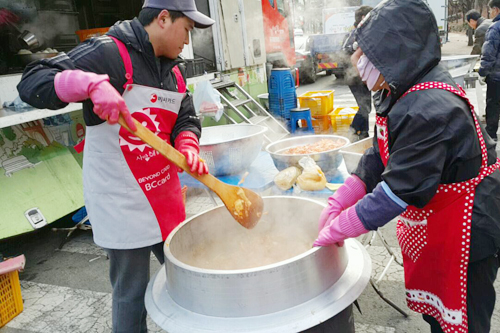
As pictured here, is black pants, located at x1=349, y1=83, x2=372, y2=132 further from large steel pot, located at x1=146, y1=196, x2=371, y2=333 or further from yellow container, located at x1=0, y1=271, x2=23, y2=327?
yellow container, located at x1=0, y1=271, x2=23, y2=327

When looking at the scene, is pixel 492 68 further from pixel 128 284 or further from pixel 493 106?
pixel 128 284

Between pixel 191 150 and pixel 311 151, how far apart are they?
58.2 inches

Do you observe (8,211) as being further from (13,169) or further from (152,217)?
(152,217)

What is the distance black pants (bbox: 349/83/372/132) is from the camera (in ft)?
20.4

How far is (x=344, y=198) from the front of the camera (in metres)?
1.85

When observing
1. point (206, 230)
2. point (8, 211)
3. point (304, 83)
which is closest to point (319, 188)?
point (206, 230)

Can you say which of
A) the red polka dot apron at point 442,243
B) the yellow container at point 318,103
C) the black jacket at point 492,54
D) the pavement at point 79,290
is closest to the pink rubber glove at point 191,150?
the red polka dot apron at point 442,243

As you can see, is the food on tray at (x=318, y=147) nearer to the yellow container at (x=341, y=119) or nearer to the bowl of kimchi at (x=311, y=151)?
the bowl of kimchi at (x=311, y=151)

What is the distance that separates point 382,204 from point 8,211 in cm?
368

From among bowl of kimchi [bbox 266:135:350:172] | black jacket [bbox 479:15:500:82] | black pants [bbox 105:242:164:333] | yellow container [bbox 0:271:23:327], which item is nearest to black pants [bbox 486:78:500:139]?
black jacket [bbox 479:15:500:82]

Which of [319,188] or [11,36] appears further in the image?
[11,36]

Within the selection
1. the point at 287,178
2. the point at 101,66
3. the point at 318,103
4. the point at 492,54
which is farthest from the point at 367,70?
the point at 492,54

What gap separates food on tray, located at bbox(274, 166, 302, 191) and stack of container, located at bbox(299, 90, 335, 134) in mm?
4436

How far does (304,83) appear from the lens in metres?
15.8
